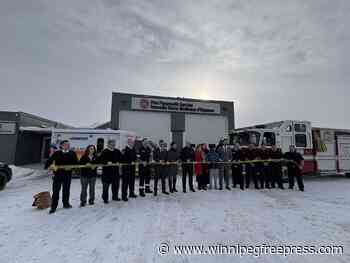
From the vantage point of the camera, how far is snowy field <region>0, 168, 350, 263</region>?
3637 mm

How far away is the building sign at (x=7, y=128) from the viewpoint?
1728cm

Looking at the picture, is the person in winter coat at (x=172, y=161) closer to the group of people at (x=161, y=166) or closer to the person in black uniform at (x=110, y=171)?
the group of people at (x=161, y=166)

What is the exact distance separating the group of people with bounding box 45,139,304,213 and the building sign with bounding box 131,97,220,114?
12686mm

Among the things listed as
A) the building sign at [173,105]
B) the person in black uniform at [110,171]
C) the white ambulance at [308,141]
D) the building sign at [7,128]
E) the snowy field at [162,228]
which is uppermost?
the building sign at [173,105]

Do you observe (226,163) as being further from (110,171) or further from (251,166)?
(110,171)

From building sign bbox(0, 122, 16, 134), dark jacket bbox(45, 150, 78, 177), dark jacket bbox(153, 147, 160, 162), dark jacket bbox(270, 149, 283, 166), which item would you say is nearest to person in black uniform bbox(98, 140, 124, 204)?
dark jacket bbox(45, 150, 78, 177)

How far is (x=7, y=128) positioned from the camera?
56.9 ft

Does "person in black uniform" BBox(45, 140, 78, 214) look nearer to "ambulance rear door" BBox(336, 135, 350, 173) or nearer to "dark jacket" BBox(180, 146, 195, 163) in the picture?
"dark jacket" BBox(180, 146, 195, 163)

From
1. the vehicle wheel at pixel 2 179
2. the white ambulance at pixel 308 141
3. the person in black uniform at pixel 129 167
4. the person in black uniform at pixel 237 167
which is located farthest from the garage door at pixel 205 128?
the vehicle wheel at pixel 2 179

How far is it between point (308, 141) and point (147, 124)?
13.9m

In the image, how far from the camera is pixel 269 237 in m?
4.37

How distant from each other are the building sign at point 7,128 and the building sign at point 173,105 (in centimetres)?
975

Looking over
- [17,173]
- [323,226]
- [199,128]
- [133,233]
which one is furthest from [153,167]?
[199,128]

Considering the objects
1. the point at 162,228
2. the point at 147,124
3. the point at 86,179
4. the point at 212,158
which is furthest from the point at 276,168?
the point at 147,124
